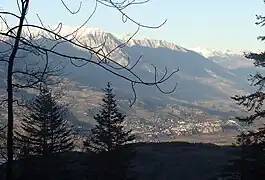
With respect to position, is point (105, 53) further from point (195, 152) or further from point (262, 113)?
point (195, 152)

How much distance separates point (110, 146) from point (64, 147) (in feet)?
15.1

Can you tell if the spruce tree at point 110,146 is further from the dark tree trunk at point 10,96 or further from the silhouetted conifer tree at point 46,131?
the dark tree trunk at point 10,96

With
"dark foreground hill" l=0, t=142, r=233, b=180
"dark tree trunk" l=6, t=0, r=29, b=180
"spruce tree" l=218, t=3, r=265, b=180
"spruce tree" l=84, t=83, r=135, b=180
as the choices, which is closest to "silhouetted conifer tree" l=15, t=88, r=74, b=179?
"spruce tree" l=84, t=83, r=135, b=180

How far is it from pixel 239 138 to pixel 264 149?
3.58ft

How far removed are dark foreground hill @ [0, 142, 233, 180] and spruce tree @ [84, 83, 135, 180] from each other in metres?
6.69

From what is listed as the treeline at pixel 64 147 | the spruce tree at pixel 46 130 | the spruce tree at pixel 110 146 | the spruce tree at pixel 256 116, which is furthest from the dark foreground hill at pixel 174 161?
the spruce tree at pixel 256 116

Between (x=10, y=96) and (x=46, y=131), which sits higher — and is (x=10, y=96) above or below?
below

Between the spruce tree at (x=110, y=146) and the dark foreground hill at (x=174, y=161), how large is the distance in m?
6.69

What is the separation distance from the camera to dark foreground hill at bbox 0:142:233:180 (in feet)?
142

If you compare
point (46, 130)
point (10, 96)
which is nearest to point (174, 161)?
point (46, 130)

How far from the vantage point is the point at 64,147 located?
1361 inches

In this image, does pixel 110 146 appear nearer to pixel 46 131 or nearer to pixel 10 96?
pixel 46 131

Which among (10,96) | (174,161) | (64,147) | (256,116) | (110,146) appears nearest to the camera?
(10,96)

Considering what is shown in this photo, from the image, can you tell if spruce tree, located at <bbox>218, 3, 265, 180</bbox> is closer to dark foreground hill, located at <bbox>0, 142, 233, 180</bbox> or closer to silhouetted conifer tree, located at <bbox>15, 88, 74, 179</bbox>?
silhouetted conifer tree, located at <bbox>15, 88, 74, 179</bbox>
